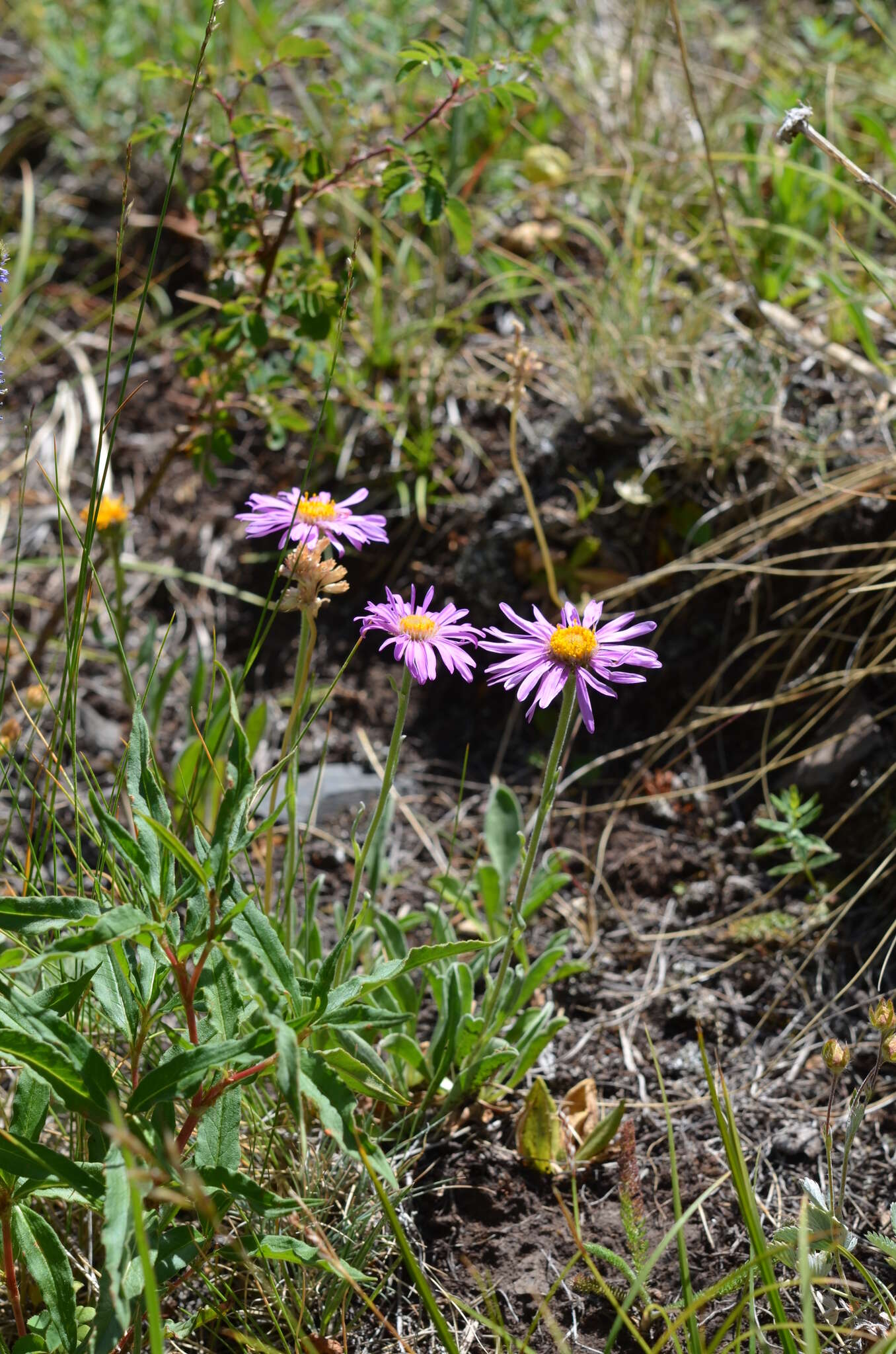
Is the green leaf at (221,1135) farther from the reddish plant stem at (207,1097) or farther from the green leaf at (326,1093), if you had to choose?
the green leaf at (326,1093)

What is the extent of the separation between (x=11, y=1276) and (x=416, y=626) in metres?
0.90

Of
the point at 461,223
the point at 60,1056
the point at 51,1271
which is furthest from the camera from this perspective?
the point at 461,223

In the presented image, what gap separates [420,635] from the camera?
4.49 feet

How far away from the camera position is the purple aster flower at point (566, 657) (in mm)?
1312

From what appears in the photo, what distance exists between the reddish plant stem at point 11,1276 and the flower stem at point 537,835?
2.15 ft

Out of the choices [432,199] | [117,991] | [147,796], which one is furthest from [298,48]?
[117,991]

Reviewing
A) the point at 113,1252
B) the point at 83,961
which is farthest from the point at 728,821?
the point at 113,1252

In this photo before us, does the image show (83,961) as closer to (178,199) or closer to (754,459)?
(754,459)

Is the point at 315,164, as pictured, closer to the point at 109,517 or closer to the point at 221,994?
the point at 109,517

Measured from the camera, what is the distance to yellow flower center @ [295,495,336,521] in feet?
4.83

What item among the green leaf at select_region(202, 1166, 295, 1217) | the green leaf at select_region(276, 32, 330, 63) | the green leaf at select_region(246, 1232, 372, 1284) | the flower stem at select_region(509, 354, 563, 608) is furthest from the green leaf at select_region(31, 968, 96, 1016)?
the green leaf at select_region(276, 32, 330, 63)

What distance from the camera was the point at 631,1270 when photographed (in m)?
1.40

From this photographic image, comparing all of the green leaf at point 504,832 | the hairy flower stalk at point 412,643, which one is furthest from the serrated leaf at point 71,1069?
the green leaf at point 504,832

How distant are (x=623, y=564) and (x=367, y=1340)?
64.3 inches
